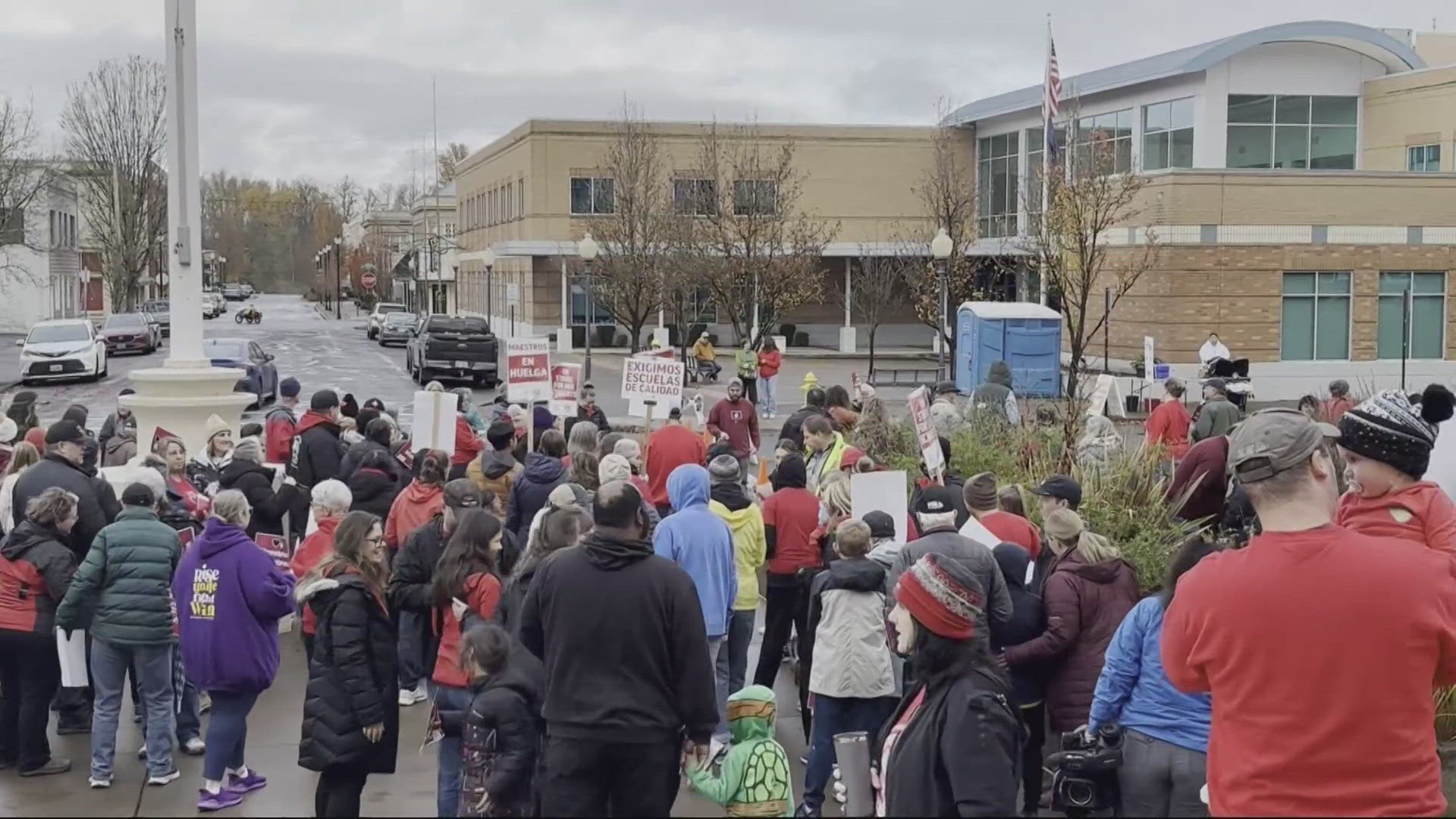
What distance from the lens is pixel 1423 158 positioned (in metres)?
40.8

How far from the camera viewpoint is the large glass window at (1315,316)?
35250 mm

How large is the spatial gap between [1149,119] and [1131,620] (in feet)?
125

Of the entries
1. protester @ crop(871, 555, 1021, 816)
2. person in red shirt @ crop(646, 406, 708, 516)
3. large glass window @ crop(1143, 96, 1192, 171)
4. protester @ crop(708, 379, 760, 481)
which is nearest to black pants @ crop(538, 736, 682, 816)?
protester @ crop(871, 555, 1021, 816)

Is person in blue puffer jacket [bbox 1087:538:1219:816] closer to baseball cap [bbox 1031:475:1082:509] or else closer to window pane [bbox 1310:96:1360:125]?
baseball cap [bbox 1031:475:1082:509]

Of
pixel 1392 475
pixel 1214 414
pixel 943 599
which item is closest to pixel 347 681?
pixel 943 599

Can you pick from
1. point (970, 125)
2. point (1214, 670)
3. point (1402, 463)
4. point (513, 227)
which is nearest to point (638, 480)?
point (1402, 463)

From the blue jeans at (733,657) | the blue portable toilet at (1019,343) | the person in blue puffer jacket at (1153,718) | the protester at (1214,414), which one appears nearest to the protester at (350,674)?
the blue jeans at (733,657)

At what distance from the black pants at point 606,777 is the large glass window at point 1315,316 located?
3320 cm

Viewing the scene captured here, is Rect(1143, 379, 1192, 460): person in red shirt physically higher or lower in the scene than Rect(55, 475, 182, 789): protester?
higher

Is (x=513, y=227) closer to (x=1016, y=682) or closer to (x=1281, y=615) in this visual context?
(x=1016, y=682)

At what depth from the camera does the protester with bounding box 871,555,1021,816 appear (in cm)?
410

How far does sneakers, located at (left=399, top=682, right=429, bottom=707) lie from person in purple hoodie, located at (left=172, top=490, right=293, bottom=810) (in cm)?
204

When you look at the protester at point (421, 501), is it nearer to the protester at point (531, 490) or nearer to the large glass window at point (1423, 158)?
the protester at point (531, 490)

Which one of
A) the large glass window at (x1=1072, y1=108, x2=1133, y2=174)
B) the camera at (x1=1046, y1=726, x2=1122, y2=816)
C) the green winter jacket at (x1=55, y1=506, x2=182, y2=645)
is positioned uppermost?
the large glass window at (x1=1072, y1=108, x2=1133, y2=174)
